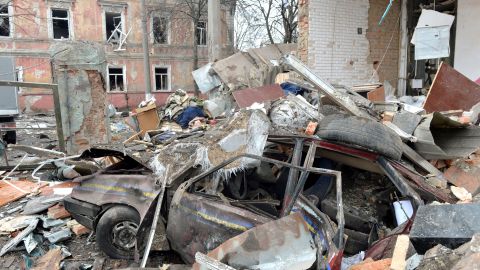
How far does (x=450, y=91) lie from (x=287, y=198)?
16.2ft

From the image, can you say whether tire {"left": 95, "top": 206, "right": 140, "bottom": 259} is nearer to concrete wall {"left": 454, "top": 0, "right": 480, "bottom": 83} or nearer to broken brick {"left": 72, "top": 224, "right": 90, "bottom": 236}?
broken brick {"left": 72, "top": 224, "right": 90, "bottom": 236}

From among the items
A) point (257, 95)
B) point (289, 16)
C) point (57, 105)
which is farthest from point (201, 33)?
point (57, 105)

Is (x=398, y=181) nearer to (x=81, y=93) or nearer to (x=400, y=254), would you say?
(x=400, y=254)

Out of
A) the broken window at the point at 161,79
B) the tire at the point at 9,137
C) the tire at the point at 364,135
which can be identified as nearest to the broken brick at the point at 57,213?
the tire at the point at 364,135

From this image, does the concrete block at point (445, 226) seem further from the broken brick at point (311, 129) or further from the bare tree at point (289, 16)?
the bare tree at point (289, 16)

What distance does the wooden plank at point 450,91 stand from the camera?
6746 mm

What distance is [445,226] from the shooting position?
261 cm

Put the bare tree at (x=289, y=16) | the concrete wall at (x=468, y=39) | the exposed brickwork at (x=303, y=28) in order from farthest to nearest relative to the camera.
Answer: the bare tree at (x=289, y=16)
the exposed brickwork at (x=303, y=28)
the concrete wall at (x=468, y=39)

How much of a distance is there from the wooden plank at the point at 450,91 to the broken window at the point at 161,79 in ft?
71.2

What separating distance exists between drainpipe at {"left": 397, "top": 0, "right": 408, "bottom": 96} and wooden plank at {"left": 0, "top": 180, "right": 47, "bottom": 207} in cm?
861

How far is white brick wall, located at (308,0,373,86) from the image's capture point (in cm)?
893

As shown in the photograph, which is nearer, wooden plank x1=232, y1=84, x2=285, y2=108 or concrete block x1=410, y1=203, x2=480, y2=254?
concrete block x1=410, y1=203, x2=480, y2=254

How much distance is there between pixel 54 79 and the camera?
24.3ft

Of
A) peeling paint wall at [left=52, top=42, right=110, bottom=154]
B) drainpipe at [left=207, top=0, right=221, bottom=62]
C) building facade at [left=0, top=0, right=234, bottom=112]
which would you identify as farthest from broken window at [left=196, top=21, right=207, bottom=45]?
peeling paint wall at [left=52, top=42, right=110, bottom=154]
